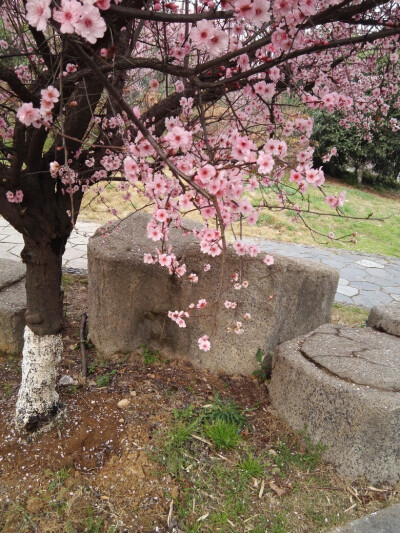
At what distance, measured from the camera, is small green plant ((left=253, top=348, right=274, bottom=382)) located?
9.16ft

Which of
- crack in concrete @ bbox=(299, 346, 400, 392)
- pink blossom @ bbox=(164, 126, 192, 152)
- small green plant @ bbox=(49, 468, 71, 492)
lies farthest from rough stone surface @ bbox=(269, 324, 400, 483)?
pink blossom @ bbox=(164, 126, 192, 152)

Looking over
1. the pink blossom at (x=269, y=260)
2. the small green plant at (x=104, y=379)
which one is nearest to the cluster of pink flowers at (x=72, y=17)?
the pink blossom at (x=269, y=260)

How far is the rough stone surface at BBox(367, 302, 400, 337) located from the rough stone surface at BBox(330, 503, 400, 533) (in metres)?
1.28

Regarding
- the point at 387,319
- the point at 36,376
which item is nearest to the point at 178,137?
the point at 36,376

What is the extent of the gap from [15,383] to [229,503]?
62.5 inches

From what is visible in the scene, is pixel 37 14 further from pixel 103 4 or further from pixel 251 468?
pixel 251 468

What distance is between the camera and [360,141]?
12.6 metres

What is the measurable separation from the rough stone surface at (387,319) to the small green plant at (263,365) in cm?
92

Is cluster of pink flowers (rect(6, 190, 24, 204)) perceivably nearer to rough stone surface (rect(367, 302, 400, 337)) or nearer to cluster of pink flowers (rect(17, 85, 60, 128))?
cluster of pink flowers (rect(17, 85, 60, 128))

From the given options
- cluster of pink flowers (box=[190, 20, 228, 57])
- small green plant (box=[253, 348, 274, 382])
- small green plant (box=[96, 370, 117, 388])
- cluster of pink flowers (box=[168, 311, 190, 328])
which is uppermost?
cluster of pink flowers (box=[190, 20, 228, 57])

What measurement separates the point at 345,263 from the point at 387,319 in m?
3.17

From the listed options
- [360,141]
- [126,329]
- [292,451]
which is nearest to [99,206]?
[126,329]

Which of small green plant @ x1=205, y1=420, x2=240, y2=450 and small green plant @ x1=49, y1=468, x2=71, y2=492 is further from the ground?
small green plant @ x1=205, y1=420, x2=240, y2=450

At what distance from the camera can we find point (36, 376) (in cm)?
221
